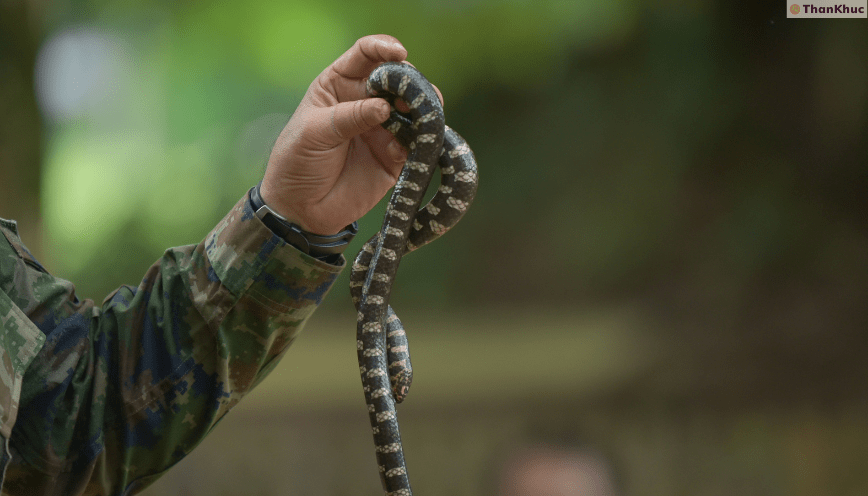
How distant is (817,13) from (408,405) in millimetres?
2652

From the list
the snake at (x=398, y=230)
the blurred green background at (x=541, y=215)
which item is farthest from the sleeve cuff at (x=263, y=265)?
the blurred green background at (x=541, y=215)

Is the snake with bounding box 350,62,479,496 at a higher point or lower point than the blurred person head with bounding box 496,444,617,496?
higher

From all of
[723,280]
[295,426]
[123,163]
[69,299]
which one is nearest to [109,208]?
[123,163]

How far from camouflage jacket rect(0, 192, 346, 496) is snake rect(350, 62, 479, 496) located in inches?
11.8

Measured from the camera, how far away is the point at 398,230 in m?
1.12

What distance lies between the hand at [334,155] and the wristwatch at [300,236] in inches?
0.5

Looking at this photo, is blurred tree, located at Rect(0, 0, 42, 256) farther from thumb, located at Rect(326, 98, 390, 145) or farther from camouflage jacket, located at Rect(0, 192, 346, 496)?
thumb, located at Rect(326, 98, 390, 145)

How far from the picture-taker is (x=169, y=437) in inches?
57.6

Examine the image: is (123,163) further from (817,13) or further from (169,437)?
(817,13)

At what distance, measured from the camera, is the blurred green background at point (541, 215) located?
3.21 metres

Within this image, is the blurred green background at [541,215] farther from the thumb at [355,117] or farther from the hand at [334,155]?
the thumb at [355,117]

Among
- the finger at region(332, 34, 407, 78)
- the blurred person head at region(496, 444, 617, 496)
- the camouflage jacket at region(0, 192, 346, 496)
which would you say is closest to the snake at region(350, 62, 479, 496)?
the finger at region(332, 34, 407, 78)

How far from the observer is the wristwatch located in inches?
53.9

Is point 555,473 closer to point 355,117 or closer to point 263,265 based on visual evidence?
point 263,265
